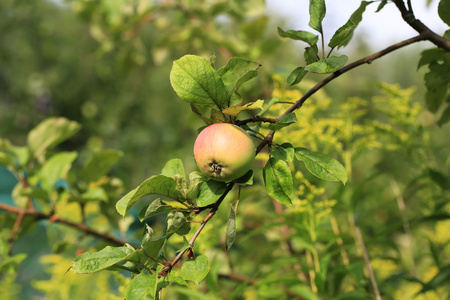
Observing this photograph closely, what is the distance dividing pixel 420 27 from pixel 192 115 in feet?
1.78

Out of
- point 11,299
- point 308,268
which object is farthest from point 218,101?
point 11,299

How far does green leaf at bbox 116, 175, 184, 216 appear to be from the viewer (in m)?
0.28

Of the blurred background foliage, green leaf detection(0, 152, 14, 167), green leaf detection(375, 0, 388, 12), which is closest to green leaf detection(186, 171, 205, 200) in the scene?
the blurred background foliage

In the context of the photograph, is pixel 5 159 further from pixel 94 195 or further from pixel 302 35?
pixel 302 35

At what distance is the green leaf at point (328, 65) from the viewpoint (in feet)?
0.95

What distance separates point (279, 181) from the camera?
307 millimetres

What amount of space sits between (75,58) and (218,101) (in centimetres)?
336

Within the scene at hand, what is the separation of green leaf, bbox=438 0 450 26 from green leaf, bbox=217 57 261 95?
181mm

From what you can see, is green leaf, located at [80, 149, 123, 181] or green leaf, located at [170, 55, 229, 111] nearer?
green leaf, located at [170, 55, 229, 111]

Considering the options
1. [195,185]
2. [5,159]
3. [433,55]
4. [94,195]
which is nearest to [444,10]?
[433,55]

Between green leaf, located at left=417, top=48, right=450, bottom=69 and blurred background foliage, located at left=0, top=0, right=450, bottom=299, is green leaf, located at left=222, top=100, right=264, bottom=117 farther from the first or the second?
green leaf, located at left=417, top=48, right=450, bottom=69

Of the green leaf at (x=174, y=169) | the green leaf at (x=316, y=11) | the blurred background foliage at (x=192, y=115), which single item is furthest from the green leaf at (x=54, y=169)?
the green leaf at (x=316, y=11)

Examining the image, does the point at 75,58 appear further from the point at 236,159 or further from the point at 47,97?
the point at 236,159

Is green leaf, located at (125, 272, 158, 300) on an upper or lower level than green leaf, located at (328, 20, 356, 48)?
lower
